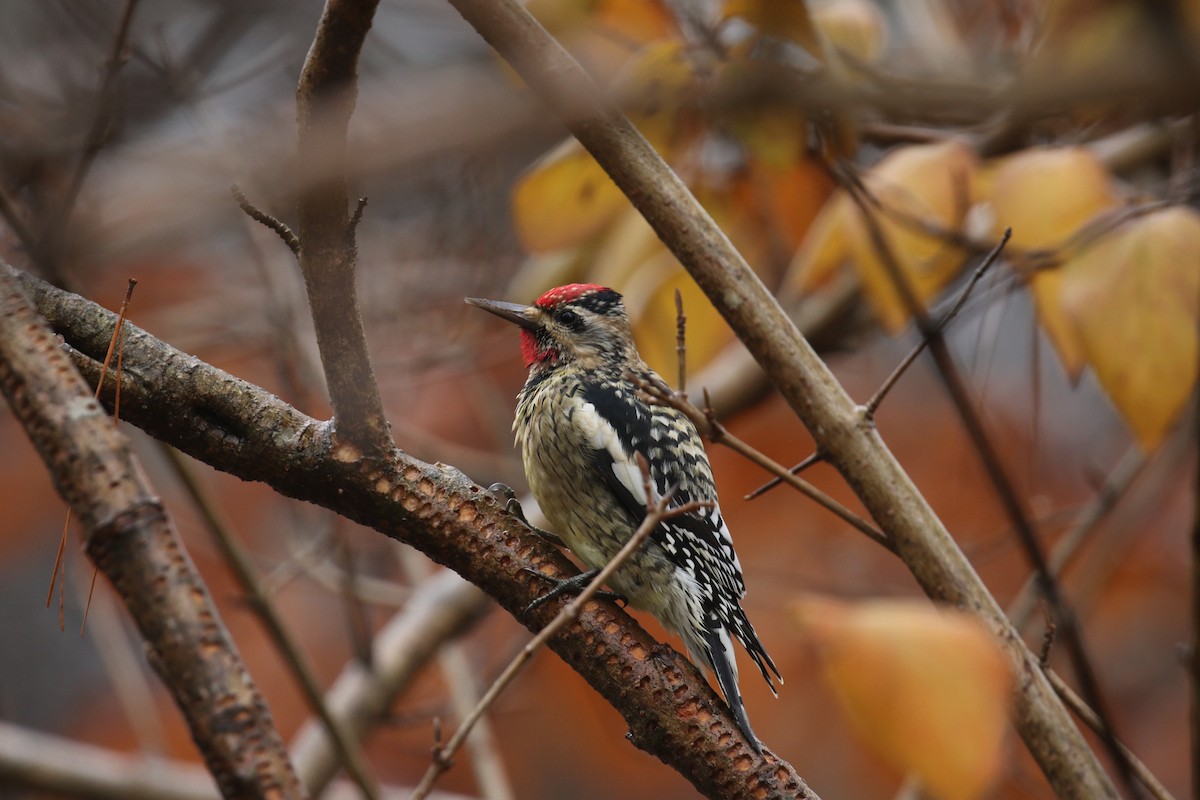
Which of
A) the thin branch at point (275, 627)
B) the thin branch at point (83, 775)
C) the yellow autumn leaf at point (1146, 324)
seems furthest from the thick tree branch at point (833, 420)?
the thin branch at point (83, 775)

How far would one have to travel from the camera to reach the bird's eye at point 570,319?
370 cm

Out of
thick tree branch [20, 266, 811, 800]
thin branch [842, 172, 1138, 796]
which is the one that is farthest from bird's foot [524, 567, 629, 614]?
thin branch [842, 172, 1138, 796]

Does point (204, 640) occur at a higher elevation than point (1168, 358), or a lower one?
lower

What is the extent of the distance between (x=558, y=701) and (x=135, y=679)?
2.28 m

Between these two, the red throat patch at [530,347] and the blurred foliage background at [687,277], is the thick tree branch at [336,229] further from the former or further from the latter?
the red throat patch at [530,347]

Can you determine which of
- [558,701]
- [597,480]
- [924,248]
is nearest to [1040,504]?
[924,248]

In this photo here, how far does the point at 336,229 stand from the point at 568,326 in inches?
74.7

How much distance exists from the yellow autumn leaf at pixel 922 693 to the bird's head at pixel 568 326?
2241mm

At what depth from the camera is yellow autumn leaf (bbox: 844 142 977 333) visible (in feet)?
8.82

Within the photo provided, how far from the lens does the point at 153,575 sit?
1.24m

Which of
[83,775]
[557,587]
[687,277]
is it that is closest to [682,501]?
[687,277]

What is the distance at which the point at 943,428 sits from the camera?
258 inches

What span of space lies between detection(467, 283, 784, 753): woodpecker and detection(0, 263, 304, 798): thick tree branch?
162cm

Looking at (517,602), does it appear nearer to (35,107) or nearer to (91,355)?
(91,355)
